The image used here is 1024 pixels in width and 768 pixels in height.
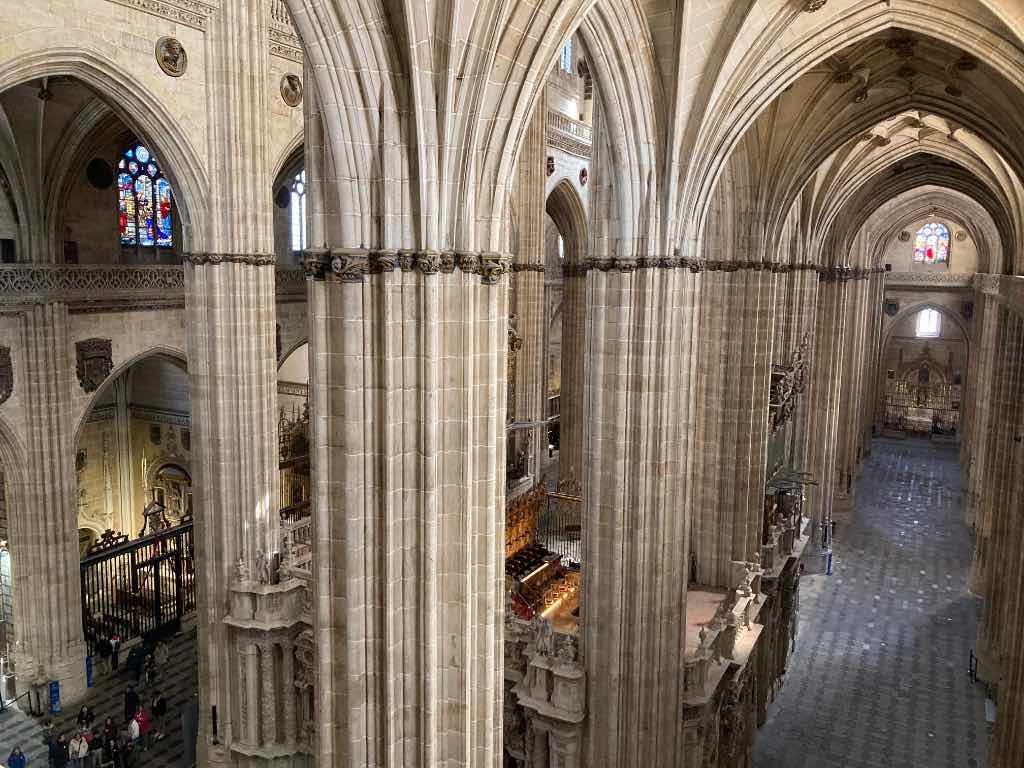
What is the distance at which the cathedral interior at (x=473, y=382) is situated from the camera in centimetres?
573

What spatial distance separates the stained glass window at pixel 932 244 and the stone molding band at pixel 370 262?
37.0m

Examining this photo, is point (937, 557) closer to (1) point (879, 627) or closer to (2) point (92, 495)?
(1) point (879, 627)

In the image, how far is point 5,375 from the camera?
Result: 13773mm

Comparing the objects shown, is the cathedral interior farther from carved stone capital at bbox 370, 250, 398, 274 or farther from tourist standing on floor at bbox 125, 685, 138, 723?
tourist standing on floor at bbox 125, 685, 138, 723

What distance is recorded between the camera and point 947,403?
38844mm

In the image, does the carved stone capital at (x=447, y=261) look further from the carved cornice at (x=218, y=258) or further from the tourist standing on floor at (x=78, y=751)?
the tourist standing on floor at (x=78, y=751)

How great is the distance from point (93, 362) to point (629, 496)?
1124 centimetres

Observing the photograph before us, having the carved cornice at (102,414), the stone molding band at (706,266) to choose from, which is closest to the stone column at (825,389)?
the stone molding band at (706,266)

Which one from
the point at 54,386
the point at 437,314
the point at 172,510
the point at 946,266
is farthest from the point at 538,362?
the point at 946,266

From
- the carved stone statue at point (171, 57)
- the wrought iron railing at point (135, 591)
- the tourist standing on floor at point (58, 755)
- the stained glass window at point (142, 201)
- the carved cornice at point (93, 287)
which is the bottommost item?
the tourist standing on floor at point (58, 755)

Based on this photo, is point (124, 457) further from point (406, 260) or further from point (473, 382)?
point (406, 260)

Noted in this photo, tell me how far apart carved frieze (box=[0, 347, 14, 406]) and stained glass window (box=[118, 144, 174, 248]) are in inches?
184

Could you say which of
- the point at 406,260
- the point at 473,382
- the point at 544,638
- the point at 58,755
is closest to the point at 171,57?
the point at 406,260

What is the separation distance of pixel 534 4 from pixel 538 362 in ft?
41.0
